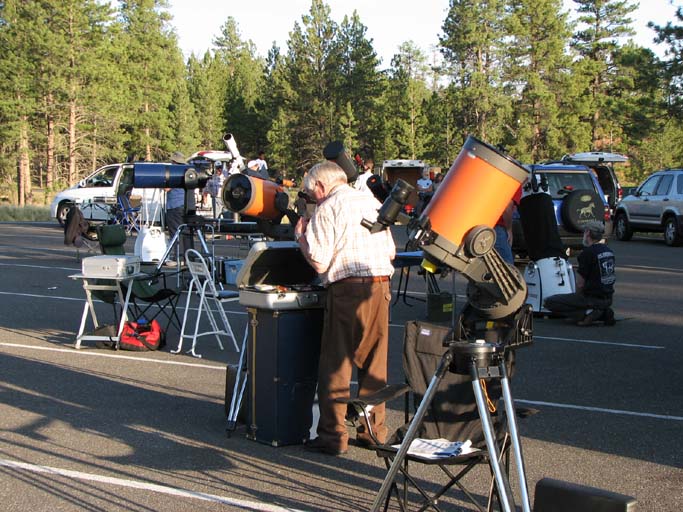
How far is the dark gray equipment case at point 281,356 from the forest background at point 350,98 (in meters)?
43.6

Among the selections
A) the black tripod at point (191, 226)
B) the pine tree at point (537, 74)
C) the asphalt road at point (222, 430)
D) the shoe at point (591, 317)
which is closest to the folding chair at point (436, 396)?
the asphalt road at point (222, 430)

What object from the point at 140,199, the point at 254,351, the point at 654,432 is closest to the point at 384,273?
the point at 254,351

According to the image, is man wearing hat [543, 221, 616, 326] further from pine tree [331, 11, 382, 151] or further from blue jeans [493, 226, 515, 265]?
pine tree [331, 11, 382, 151]

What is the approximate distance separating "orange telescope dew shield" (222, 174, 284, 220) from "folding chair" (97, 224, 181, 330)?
9.24 ft

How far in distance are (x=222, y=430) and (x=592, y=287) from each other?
596 cm

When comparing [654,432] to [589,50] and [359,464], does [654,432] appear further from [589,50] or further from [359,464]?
[589,50]

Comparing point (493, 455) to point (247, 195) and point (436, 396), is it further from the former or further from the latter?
point (247, 195)

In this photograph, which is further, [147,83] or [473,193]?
[147,83]

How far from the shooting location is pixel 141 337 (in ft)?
30.3

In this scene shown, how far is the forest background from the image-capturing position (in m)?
48.8

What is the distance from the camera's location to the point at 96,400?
719 centimetres

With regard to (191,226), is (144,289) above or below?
below

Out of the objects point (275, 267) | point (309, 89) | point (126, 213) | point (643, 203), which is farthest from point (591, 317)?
point (309, 89)

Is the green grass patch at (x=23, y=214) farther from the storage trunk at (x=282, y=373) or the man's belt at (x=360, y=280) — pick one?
the man's belt at (x=360, y=280)
